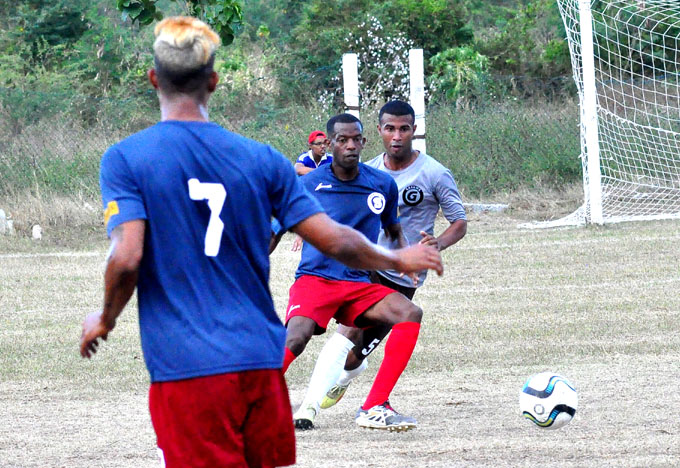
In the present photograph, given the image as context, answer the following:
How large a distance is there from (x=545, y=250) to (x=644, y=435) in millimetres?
8145

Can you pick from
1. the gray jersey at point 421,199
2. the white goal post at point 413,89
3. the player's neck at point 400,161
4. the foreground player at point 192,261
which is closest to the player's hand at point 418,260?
the foreground player at point 192,261

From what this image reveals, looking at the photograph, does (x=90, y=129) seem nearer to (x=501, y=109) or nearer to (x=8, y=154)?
(x=8, y=154)

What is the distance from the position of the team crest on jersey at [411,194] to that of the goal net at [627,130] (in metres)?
8.67

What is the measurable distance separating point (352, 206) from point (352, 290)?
0.48 metres

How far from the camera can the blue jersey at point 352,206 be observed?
232 inches

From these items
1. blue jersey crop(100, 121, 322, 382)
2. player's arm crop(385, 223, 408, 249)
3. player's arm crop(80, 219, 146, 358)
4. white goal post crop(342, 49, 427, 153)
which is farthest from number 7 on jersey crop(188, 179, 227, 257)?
white goal post crop(342, 49, 427, 153)

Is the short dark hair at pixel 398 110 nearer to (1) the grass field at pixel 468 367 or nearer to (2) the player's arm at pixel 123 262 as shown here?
(1) the grass field at pixel 468 367

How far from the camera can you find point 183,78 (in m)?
2.86

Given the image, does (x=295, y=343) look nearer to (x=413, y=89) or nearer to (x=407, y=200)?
(x=407, y=200)

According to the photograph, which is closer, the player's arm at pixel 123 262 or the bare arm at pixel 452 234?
the player's arm at pixel 123 262

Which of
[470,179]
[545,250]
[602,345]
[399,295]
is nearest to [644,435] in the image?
[399,295]

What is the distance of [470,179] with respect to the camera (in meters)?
18.4

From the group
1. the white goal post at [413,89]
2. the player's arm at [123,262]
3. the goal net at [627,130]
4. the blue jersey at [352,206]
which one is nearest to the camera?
the player's arm at [123,262]

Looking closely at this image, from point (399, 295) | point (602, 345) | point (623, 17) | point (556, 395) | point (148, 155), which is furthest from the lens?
point (623, 17)
